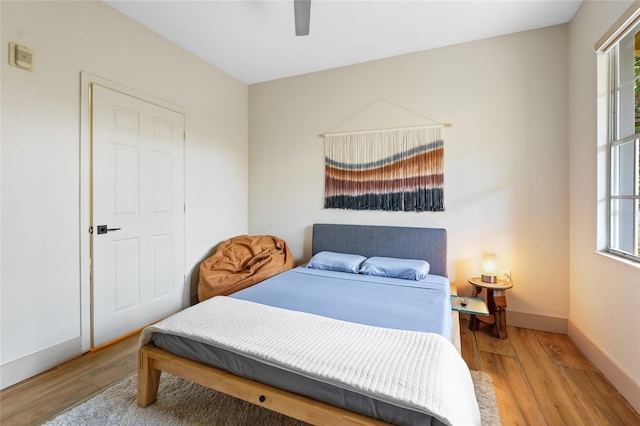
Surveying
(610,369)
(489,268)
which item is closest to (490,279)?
(489,268)

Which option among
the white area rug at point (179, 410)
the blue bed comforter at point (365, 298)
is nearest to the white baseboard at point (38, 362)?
the white area rug at point (179, 410)

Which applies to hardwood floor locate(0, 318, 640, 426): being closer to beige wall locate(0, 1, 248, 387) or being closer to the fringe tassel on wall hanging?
beige wall locate(0, 1, 248, 387)

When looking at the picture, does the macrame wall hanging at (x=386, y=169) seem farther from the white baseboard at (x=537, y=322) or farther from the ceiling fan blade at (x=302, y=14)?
the ceiling fan blade at (x=302, y=14)

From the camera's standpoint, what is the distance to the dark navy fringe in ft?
9.84

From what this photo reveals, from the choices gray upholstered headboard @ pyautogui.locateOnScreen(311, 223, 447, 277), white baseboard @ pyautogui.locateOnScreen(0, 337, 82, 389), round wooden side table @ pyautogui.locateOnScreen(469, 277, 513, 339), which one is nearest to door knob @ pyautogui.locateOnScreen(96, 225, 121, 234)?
white baseboard @ pyautogui.locateOnScreen(0, 337, 82, 389)

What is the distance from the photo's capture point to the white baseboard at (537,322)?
8.50 ft

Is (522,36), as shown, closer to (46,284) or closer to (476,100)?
(476,100)

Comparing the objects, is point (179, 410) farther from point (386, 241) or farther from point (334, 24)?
point (334, 24)

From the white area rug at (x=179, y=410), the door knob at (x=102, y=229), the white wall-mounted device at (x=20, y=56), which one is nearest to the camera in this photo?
the white area rug at (x=179, y=410)

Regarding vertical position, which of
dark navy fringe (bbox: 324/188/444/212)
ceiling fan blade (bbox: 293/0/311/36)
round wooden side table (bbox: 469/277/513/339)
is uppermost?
ceiling fan blade (bbox: 293/0/311/36)

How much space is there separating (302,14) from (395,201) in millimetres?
2012

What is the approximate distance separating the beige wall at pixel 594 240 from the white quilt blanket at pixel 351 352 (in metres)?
1.25

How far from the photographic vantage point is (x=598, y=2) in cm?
202

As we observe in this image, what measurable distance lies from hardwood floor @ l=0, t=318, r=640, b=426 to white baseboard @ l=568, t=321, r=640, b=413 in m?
0.04
